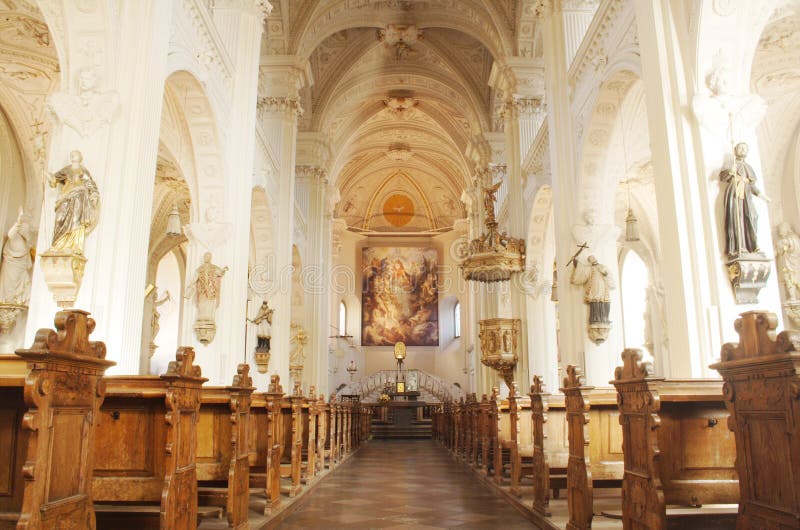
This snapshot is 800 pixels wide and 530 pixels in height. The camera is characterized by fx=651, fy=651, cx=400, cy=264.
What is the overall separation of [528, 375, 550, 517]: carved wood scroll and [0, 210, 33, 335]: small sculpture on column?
9.83 metres

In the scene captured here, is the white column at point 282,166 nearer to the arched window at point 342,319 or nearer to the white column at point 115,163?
the white column at point 115,163

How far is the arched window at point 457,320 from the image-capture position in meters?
32.4

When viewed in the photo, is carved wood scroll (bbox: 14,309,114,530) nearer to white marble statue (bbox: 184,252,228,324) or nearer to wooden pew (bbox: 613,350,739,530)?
wooden pew (bbox: 613,350,739,530)

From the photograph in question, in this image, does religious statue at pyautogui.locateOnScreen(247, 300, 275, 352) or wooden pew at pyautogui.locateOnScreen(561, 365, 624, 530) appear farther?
religious statue at pyautogui.locateOnScreen(247, 300, 275, 352)

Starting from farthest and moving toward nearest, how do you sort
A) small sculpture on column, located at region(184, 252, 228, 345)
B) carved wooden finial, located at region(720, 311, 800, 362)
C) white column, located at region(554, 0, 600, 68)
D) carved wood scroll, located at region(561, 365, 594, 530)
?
white column, located at region(554, 0, 600, 68)
small sculpture on column, located at region(184, 252, 228, 345)
carved wood scroll, located at region(561, 365, 594, 530)
carved wooden finial, located at region(720, 311, 800, 362)

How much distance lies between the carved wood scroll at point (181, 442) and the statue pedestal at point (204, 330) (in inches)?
224

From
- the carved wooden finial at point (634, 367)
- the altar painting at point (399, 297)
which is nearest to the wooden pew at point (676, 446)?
the carved wooden finial at point (634, 367)

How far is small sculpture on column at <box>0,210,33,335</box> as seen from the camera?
38.7 feet

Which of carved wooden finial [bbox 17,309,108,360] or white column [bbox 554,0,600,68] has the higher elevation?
white column [bbox 554,0,600,68]

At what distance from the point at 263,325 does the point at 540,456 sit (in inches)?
368

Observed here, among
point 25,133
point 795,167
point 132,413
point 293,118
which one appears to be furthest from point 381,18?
point 132,413

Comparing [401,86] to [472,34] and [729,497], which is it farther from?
[729,497]

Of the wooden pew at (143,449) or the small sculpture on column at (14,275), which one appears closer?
the wooden pew at (143,449)

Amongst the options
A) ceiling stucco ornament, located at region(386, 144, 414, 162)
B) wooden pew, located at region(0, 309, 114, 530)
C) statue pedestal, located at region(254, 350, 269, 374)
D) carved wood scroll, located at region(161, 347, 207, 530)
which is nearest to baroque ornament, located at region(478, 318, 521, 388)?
statue pedestal, located at region(254, 350, 269, 374)
